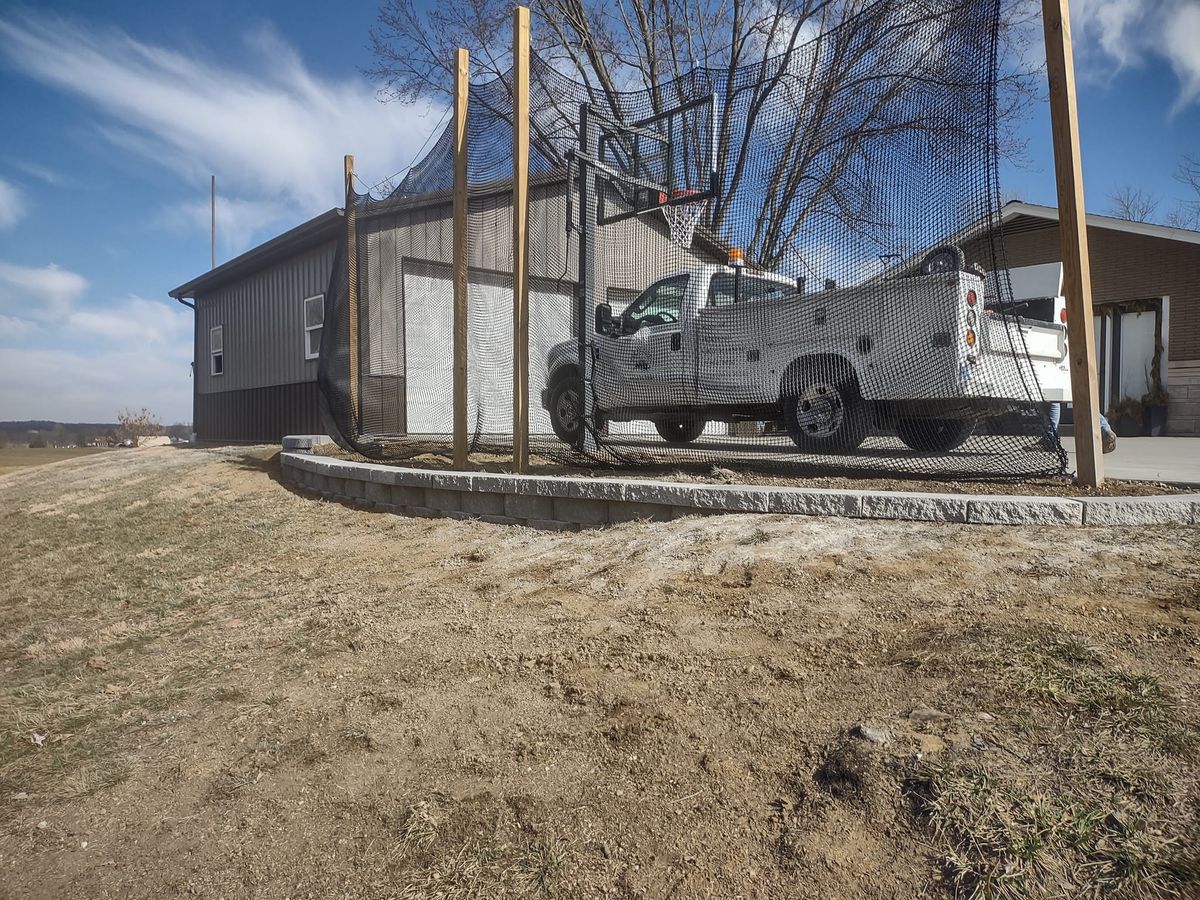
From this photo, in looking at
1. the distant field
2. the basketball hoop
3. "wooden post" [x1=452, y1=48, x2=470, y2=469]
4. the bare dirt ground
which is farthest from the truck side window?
the distant field

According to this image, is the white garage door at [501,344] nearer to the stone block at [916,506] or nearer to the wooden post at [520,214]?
the wooden post at [520,214]

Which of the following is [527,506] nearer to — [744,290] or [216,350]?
[744,290]

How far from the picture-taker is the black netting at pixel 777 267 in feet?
14.8

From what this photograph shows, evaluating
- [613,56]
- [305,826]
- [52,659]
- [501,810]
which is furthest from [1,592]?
[613,56]

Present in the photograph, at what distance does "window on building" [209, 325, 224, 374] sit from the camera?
1695cm

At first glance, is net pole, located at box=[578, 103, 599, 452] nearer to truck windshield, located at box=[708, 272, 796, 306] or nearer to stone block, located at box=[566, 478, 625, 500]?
truck windshield, located at box=[708, 272, 796, 306]

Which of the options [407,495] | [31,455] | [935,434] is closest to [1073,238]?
[935,434]

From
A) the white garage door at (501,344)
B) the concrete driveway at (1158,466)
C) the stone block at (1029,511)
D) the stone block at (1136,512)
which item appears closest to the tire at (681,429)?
the white garage door at (501,344)

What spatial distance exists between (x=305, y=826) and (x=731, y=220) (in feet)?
14.7

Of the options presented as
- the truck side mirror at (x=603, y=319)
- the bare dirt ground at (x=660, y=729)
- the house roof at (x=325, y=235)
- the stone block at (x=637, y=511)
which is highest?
the house roof at (x=325, y=235)

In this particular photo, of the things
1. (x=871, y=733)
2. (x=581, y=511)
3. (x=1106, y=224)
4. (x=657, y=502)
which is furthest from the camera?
(x=1106, y=224)

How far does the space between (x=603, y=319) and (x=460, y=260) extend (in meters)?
1.28

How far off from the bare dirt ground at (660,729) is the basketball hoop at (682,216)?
265 cm

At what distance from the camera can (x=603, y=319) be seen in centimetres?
625
